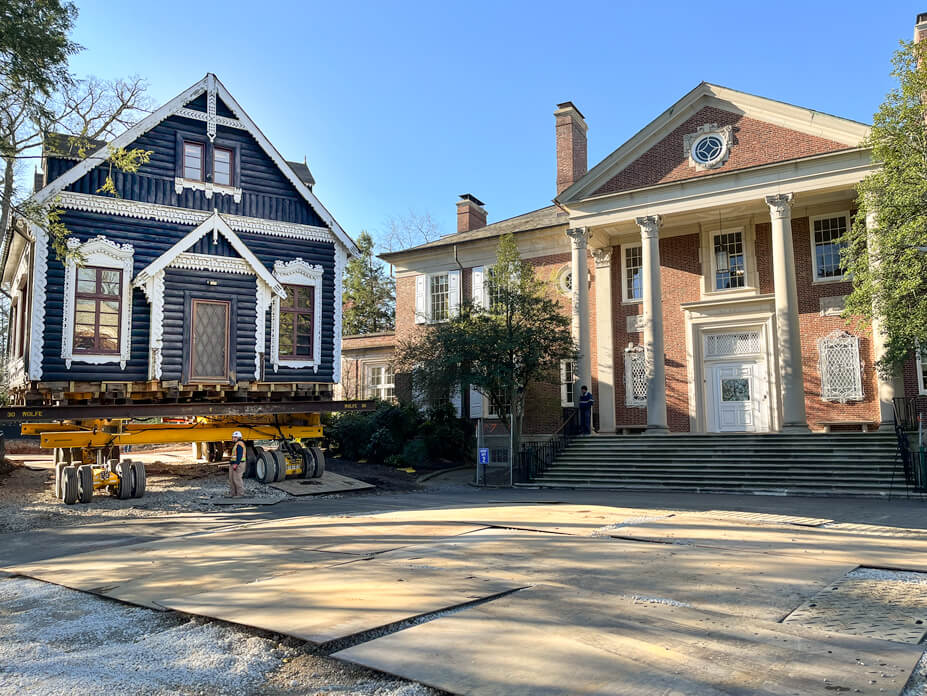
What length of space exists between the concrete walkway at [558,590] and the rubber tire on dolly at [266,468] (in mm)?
4977

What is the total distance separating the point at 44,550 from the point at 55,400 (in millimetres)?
6852

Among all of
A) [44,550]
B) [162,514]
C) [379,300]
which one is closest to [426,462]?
[162,514]

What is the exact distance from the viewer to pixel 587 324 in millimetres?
22391

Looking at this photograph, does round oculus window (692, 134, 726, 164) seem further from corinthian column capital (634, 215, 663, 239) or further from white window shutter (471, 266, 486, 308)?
white window shutter (471, 266, 486, 308)

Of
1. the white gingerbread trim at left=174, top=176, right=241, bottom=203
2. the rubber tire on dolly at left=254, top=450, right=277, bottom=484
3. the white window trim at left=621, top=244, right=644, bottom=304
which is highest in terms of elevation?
the white gingerbread trim at left=174, top=176, right=241, bottom=203

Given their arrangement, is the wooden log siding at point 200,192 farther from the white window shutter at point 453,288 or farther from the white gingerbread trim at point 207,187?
the white window shutter at point 453,288

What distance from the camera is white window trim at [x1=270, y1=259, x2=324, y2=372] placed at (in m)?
18.2

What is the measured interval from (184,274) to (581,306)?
11.6 m

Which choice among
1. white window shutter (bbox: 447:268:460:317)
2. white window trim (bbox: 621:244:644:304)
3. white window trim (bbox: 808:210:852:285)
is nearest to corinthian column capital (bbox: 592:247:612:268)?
white window trim (bbox: 621:244:644:304)

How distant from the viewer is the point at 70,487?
46.0 feet

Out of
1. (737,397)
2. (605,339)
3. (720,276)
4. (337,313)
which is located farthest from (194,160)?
(737,397)

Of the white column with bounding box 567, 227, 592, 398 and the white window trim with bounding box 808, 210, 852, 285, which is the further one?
the white column with bounding box 567, 227, 592, 398

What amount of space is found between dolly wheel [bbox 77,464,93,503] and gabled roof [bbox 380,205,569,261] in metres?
16.5

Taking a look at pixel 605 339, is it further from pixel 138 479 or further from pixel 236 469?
pixel 138 479
